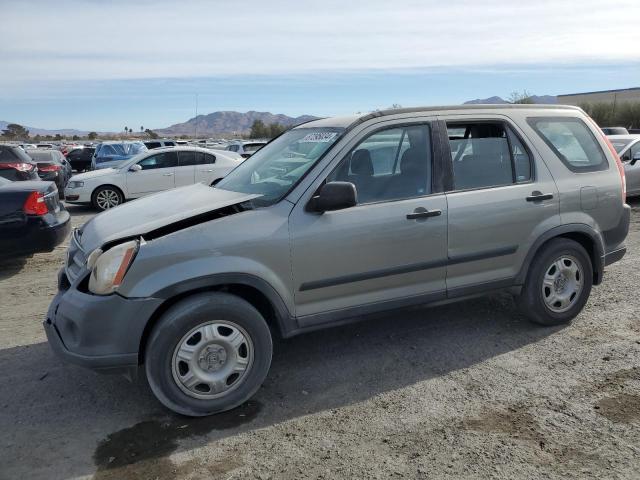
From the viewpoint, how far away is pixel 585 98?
197 feet

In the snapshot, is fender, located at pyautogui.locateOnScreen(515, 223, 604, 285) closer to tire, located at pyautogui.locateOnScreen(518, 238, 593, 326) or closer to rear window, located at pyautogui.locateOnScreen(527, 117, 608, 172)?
tire, located at pyautogui.locateOnScreen(518, 238, 593, 326)

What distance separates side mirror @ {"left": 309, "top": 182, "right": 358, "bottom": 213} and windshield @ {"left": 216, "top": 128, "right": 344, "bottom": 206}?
0.26 metres

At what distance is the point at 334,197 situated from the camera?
143 inches

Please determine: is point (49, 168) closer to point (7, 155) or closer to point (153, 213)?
point (7, 155)

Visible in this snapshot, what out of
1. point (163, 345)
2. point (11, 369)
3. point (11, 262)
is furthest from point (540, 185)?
point (11, 262)

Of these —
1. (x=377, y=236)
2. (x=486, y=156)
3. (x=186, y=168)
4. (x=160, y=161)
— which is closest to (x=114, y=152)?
(x=160, y=161)

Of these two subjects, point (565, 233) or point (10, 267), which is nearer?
point (565, 233)

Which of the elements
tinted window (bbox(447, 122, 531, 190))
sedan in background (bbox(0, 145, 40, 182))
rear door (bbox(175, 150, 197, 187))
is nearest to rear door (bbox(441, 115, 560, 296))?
tinted window (bbox(447, 122, 531, 190))

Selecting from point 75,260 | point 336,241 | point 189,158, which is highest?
point 189,158

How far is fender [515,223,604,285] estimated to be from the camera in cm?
457

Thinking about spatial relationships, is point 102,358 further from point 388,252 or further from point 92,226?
point 388,252

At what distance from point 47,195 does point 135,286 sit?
15.5 feet

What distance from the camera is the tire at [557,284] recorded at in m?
4.66

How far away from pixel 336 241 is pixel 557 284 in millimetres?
2259
